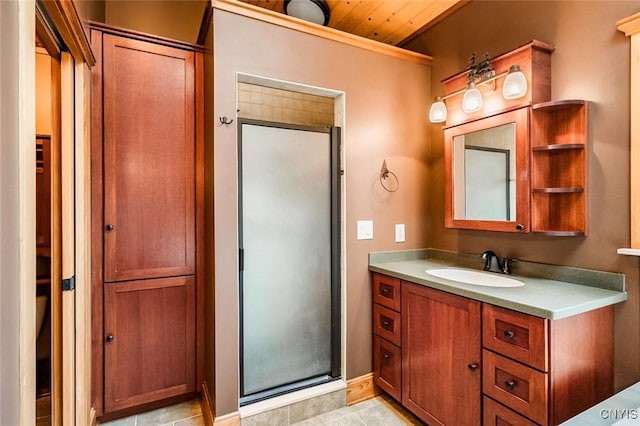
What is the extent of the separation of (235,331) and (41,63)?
2507 millimetres

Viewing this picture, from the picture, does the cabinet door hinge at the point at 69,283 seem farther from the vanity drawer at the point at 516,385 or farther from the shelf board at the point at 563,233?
the shelf board at the point at 563,233

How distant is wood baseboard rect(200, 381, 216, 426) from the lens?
6.28 feet

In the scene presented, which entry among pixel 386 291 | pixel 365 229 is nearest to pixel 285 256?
pixel 365 229

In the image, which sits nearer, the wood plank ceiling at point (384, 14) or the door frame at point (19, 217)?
the door frame at point (19, 217)

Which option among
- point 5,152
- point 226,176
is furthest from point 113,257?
point 5,152

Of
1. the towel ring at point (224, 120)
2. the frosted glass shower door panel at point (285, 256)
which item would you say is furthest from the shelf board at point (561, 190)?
the towel ring at point (224, 120)

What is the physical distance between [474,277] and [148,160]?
7.34 feet

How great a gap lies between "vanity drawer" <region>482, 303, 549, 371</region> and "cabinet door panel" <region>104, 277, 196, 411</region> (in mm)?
1817

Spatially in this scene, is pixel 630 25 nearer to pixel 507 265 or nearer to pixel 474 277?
pixel 507 265

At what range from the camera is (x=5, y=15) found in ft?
2.62

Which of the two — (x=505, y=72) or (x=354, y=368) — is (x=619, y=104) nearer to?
(x=505, y=72)

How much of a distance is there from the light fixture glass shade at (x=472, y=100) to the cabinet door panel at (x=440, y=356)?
1.16 meters

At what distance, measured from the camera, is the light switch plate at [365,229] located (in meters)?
2.35

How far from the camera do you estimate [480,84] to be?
2047mm
